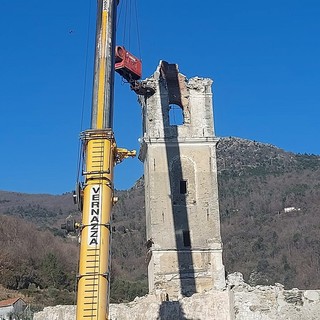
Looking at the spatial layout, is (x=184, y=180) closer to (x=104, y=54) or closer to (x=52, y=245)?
(x=104, y=54)

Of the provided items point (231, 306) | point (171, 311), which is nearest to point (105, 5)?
point (231, 306)

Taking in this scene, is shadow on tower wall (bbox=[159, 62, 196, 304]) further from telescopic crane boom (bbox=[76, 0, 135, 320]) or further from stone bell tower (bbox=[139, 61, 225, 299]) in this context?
telescopic crane boom (bbox=[76, 0, 135, 320])

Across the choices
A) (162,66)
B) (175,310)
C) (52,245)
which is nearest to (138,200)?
(52,245)

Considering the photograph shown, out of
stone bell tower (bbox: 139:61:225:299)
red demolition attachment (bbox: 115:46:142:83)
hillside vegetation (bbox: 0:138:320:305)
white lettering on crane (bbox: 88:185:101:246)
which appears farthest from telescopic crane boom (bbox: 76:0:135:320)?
hillside vegetation (bbox: 0:138:320:305)

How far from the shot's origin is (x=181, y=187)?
29.2 m

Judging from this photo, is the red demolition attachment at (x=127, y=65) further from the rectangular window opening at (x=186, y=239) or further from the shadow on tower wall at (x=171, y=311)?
the shadow on tower wall at (x=171, y=311)

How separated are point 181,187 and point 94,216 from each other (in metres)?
14.6

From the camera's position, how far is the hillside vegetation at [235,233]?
54438mm

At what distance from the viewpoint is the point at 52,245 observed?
67.6m

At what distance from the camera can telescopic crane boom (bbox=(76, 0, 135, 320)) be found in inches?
555

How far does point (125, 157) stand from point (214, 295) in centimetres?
805

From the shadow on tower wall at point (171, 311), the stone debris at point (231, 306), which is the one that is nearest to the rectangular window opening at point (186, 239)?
the stone debris at point (231, 306)

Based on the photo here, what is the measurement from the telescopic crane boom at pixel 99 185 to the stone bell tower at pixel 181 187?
12.2m

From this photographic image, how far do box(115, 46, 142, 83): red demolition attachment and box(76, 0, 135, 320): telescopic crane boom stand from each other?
6.57 meters
